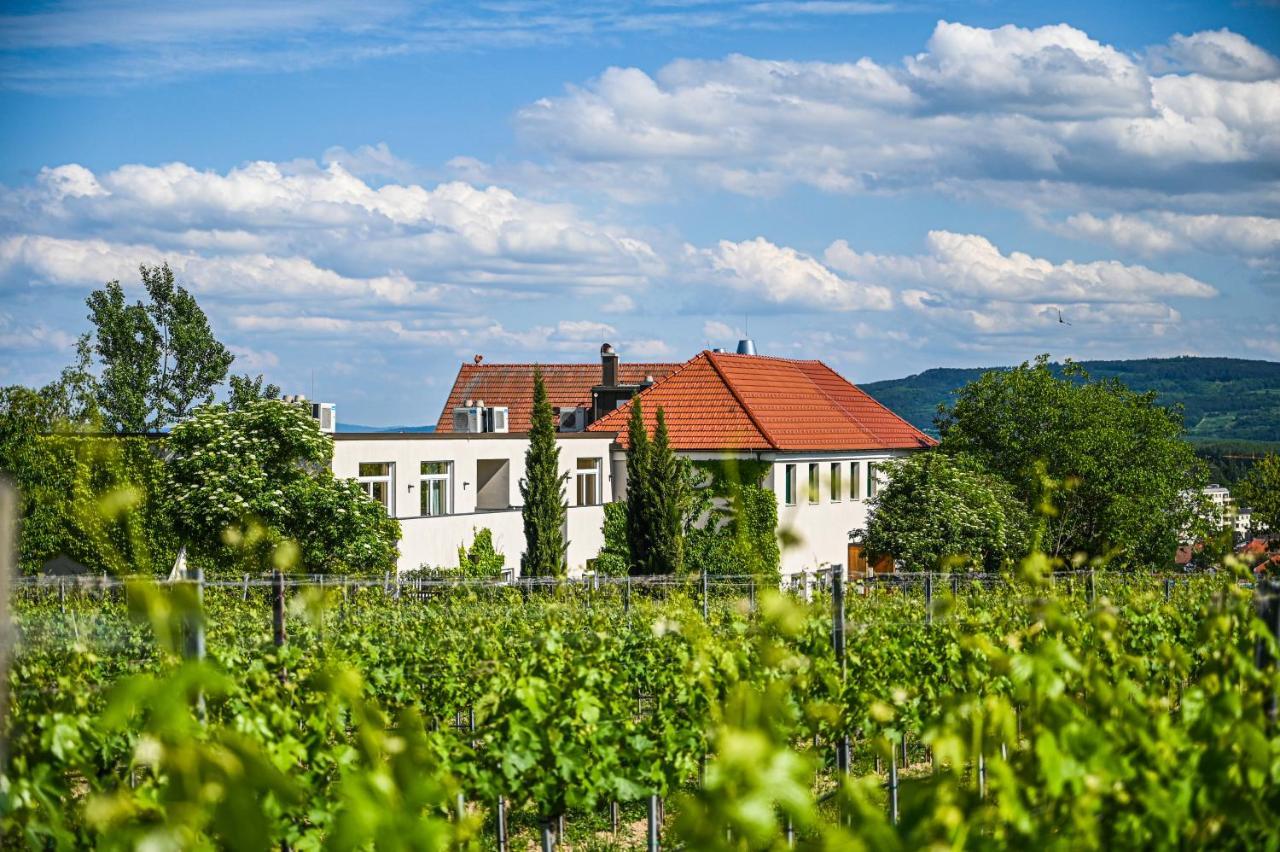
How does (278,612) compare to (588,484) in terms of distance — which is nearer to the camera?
(278,612)

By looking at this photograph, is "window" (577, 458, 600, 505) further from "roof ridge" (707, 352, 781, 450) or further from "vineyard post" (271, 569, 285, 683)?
"vineyard post" (271, 569, 285, 683)

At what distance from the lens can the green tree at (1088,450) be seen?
125 ft

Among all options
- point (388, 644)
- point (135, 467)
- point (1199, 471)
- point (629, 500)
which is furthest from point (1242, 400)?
point (388, 644)

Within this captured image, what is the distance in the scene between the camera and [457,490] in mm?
29391

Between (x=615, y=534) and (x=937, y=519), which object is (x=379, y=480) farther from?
(x=937, y=519)

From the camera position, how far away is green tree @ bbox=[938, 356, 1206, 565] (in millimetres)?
37969

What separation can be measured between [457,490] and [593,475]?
15.8 ft

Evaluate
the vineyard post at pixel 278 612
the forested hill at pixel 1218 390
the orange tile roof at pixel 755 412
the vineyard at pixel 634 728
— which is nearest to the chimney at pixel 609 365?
the orange tile roof at pixel 755 412

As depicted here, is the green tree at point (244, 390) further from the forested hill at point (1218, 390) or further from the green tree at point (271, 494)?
the forested hill at point (1218, 390)

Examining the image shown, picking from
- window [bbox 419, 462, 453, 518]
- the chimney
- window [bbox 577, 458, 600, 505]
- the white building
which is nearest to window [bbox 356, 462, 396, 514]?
the white building

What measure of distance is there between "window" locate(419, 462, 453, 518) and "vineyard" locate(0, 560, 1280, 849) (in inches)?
532

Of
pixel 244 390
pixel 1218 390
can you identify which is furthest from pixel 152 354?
pixel 1218 390

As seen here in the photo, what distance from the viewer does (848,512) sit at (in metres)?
36.8

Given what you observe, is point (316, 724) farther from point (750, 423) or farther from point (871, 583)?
point (750, 423)
